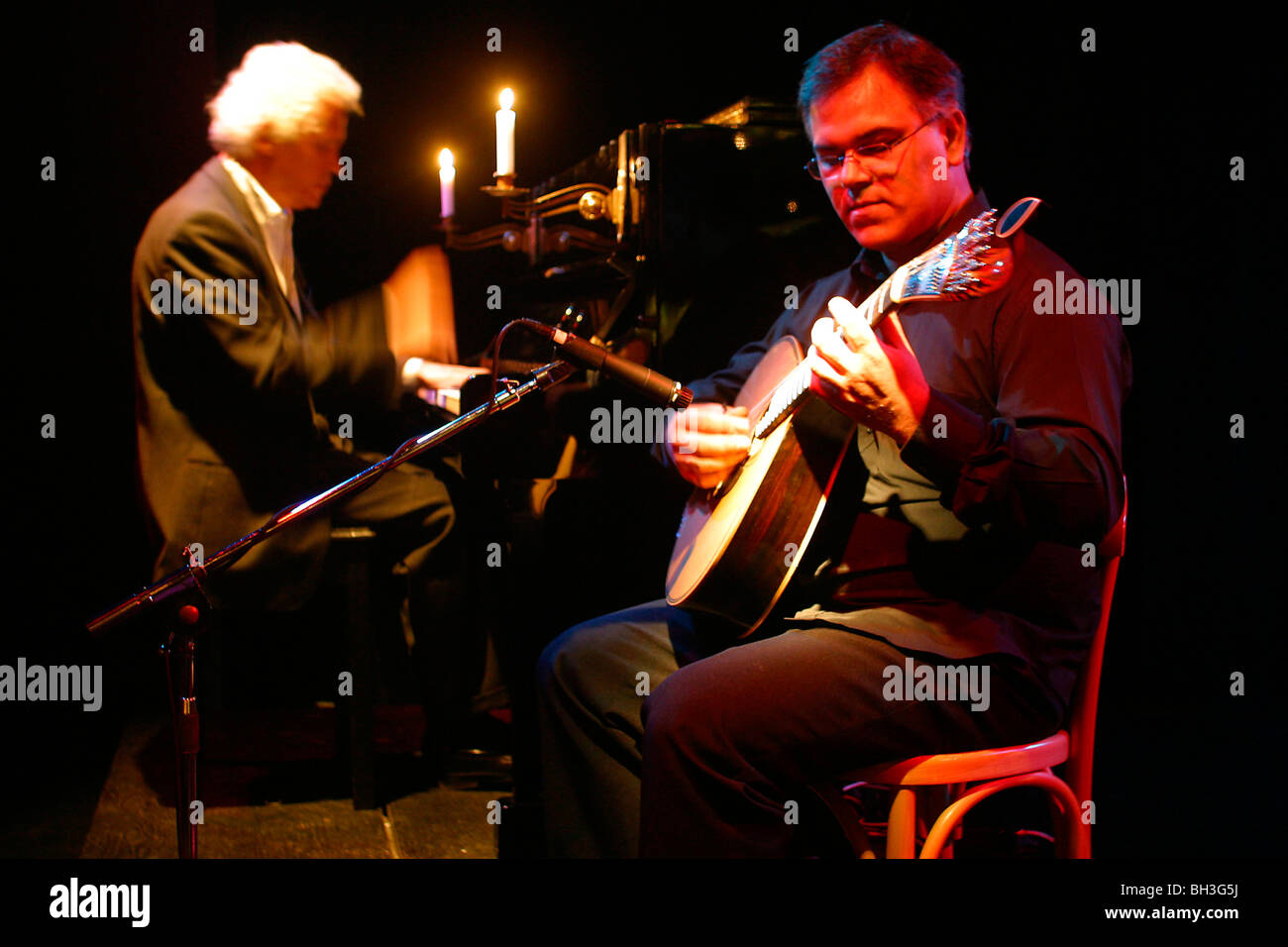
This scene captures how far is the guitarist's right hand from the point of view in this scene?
1863 mm

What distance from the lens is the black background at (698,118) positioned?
280 centimetres

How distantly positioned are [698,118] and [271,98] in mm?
1230

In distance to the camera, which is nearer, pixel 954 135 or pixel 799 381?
pixel 799 381

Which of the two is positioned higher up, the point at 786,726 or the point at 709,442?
the point at 709,442

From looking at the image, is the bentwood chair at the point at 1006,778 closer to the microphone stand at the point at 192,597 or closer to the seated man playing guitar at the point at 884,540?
the seated man playing guitar at the point at 884,540

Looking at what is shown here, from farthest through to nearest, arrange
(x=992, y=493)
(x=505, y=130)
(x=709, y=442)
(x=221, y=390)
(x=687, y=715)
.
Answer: (x=505, y=130), (x=221, y=390), (x=709, y=442), (x=687, y=715), (x=992, y=493)

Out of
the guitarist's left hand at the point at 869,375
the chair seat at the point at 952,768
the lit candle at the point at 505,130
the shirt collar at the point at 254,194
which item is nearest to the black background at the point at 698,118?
the shirt collar at the point at 254,194

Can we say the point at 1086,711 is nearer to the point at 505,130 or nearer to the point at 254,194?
the point at 505,130

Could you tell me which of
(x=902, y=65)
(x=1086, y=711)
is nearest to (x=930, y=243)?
(x=902, y=65)

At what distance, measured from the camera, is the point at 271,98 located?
2742 millimetres

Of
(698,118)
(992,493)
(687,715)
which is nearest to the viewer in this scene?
(992,493)

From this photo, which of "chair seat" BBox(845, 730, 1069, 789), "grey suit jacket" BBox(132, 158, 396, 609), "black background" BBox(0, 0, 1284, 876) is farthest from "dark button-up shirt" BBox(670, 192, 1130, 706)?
"grey suit jacket" BBox(132, 158, 396, 609)

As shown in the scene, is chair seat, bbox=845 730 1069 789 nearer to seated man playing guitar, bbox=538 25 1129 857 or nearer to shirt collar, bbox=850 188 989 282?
seated man playing guitar, bbox=538 25 1129 857

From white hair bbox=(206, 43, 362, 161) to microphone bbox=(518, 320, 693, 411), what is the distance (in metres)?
1.46
